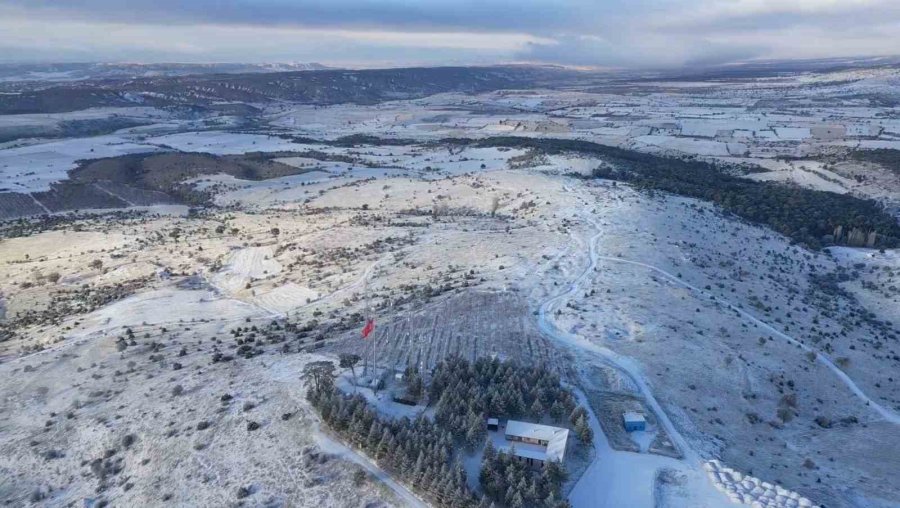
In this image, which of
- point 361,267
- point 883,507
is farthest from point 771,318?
point 361,267

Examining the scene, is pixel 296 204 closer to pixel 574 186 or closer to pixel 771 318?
pixel 574 186

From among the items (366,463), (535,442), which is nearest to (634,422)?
(535,442)

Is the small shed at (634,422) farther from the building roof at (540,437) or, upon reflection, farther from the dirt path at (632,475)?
the building roof at (540,437)

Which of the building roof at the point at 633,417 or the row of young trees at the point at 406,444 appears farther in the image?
the building roof at the point at 633,417

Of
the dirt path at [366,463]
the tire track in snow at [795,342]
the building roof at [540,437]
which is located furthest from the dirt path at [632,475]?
the tire track in snow at [795,342]

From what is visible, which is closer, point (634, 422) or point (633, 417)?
point (634, 422)

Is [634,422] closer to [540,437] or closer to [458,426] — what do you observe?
[540,437]
